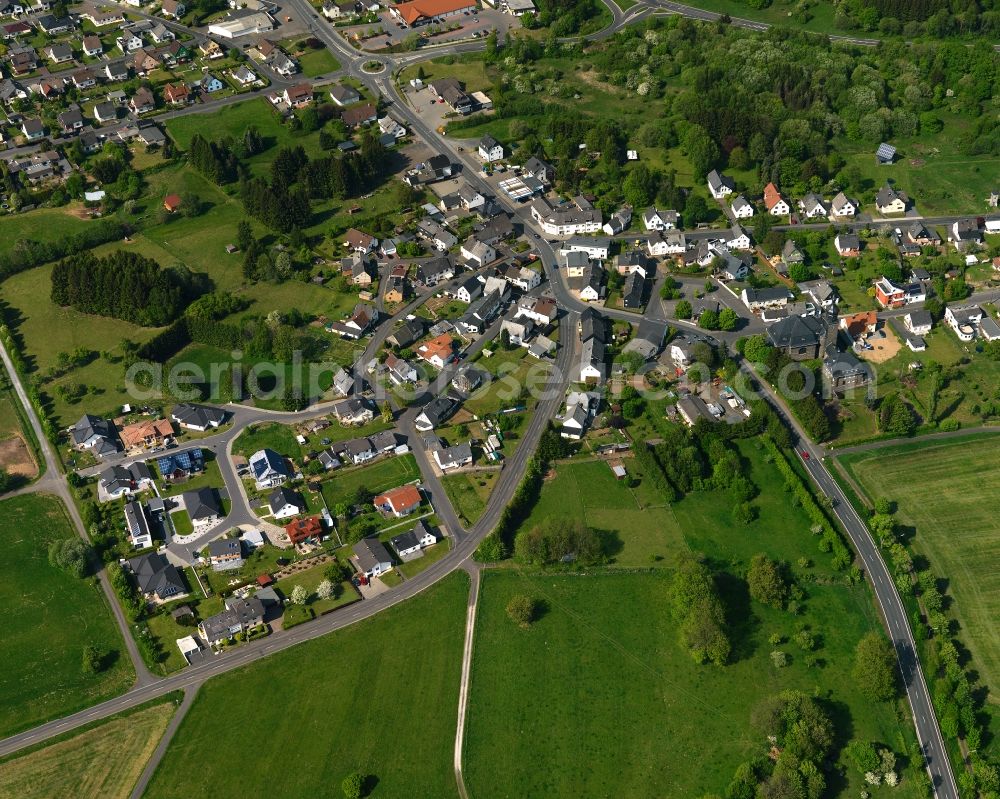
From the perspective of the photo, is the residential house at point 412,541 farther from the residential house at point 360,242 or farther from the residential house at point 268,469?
the residential house at point 360,242

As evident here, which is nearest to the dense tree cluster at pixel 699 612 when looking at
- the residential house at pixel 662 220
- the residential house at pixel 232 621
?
the residential house at pixel 232 621

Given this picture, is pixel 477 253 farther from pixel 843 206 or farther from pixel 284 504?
pixel 843 206

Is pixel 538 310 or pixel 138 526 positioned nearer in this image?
pixel 138 526

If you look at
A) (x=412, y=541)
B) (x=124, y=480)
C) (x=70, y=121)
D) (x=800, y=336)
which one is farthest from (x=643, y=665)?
(x=70, y=121)

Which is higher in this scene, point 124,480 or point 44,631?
point 124,480

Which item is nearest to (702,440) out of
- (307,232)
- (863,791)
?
(863,791)

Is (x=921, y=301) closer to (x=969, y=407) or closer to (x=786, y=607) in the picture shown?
(x=969, y=407)
